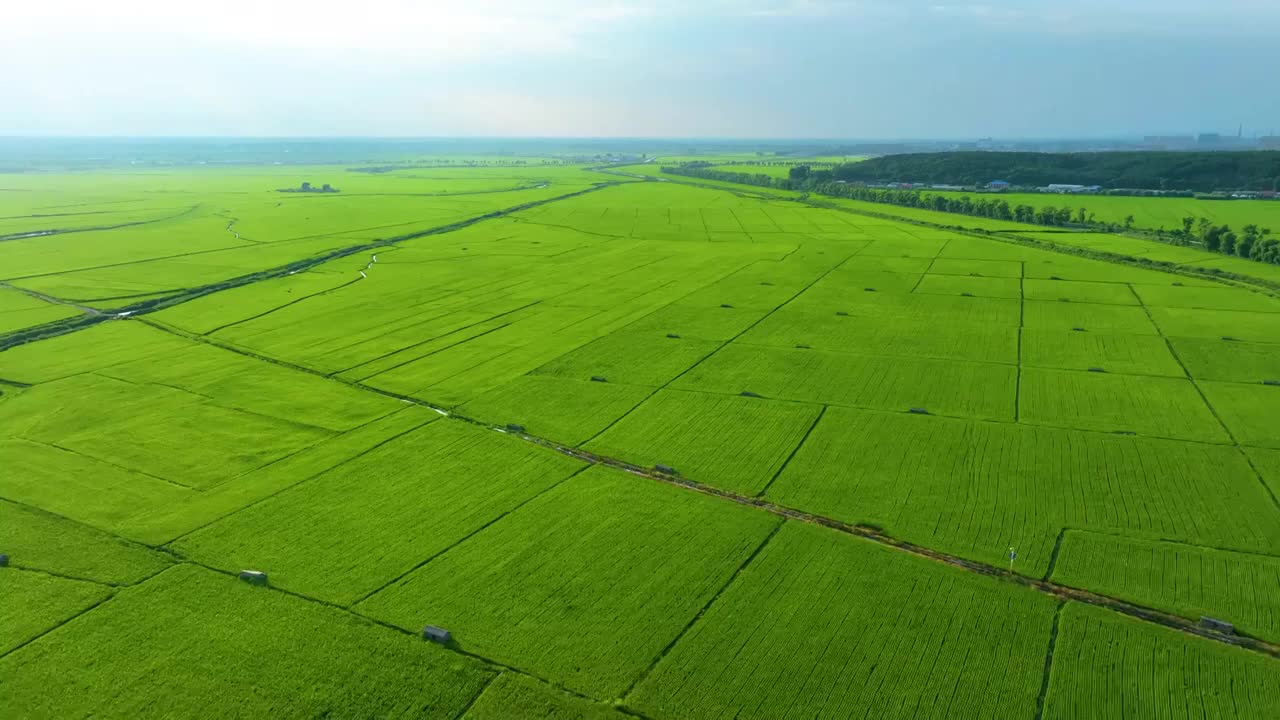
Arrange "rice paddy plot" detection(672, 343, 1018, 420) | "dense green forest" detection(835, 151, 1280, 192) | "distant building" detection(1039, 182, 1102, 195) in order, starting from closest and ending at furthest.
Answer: "rice paddy plot" detection(672, 343, 1018, 420), "dense green forest" detection(835, 151, 1280, 192), "distant building" detection(1039, 182, 1102, 195)

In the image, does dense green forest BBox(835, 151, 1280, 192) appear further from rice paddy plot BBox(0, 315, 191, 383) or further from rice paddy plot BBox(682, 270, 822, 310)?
rice paddy plot BBox(0, 315, 191, 383)

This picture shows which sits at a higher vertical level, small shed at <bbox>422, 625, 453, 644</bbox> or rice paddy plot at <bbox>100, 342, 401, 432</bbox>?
rice paddy plot at <bbox>100, 342, 401, 432</bbox>

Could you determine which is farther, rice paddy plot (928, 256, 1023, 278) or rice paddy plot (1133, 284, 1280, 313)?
rice paddy plot (928, 256, 1023, 278)

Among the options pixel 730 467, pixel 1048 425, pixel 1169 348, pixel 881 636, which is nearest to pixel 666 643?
pixel 881 636

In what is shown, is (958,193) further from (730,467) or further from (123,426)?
(123,426)

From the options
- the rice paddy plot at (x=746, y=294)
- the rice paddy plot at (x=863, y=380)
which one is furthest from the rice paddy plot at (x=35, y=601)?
the rice paddy plot at (x=746, y=294)

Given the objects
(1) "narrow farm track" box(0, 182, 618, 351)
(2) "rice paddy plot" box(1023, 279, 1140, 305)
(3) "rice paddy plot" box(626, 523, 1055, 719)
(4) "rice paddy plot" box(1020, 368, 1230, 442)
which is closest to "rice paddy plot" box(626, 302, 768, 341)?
(4) "rice paddy plot" box(1020, 368, 1230, 442)
